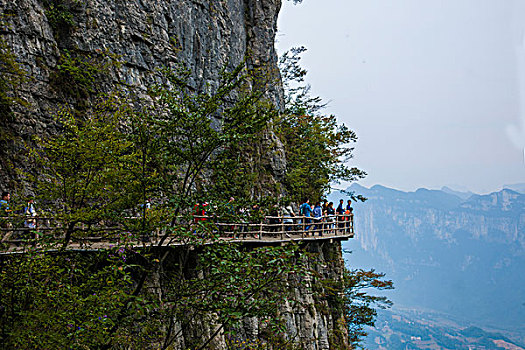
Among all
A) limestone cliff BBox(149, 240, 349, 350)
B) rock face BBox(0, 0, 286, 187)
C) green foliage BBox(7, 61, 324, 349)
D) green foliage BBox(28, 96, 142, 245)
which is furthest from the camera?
rock face BBox(0, 0, 286, 187)

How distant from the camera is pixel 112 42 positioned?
15883mm

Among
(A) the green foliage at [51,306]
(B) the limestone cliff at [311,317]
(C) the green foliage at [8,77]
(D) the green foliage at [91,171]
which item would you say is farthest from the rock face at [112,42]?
(A) the green foliage at [51,306]

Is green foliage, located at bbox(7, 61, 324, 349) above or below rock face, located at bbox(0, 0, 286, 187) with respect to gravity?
below

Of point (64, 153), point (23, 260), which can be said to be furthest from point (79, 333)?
point (64, 153)

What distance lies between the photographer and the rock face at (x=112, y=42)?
1312 cm

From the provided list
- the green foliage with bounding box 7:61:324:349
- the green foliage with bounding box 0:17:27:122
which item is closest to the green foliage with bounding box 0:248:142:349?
the green foliage with bounding box 7:61:324:349

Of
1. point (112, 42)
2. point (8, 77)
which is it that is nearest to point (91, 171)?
point (8, 77)

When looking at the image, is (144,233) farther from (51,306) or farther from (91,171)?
(91,171)

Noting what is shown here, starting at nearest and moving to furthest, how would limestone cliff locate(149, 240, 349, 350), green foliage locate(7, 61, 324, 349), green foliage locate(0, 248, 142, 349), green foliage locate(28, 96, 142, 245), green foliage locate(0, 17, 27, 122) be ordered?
green foliage locate(0, 248, 142, 349), green foliage locate(7, 61, 324, 349), green foliage locate(28, 96, 142, 245), green foliage locate(0, 17, 27, 122), limestone cliff locate(149, 240, 349, 350)

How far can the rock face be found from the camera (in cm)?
1312

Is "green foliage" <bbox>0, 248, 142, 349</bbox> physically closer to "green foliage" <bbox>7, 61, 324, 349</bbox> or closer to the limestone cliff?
"green foliage" <bbox>7, 61, 324, 349</bbox>

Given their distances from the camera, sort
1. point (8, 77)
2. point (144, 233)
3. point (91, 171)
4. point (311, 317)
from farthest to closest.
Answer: point (311, 317) → point (8, 77) → point (91, 171) → point (144, 233)

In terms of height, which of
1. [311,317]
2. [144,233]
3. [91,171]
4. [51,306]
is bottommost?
[311,317]

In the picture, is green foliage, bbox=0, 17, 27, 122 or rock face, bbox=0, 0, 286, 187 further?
rock face, bbox=0, 0, 286, 187
